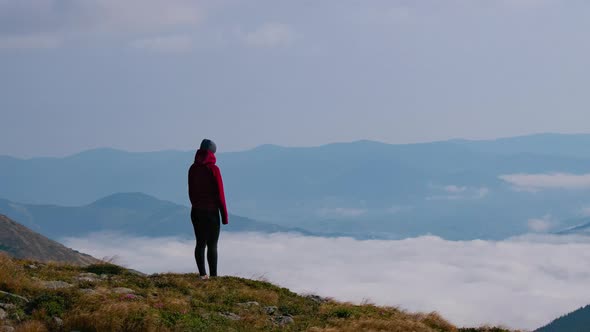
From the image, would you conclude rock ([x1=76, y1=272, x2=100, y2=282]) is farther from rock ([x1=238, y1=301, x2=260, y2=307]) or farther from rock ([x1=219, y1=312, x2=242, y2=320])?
rock ([x1=219, y1=312, x2=242, y2=320])

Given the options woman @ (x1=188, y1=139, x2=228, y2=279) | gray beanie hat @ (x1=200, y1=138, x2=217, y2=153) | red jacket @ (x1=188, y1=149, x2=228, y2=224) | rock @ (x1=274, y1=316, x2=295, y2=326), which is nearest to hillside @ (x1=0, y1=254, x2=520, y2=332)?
rock @ (x1=274, y1=316, x2=295, y2=326)

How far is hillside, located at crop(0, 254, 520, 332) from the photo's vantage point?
11.8 metres

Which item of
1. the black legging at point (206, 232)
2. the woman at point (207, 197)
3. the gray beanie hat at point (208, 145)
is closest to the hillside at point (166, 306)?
the black legging at point (206, 232)

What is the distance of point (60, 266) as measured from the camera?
18.9 m

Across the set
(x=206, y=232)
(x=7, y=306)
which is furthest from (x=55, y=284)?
(x=206, y=232)

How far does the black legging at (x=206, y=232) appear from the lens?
17.6 m

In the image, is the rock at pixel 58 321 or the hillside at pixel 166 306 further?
the hillside at pixel 166 306

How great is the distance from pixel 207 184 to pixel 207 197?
0.36 metres

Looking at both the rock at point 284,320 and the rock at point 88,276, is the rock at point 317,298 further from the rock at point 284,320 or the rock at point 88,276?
the rock at point 88,276

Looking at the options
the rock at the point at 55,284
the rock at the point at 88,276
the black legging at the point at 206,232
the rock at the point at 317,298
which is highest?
the black legging at the point at 206,232

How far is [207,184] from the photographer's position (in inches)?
695

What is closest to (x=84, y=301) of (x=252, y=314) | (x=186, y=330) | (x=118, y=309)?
(x=118, y=309)

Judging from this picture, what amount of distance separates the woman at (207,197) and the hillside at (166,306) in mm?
1155

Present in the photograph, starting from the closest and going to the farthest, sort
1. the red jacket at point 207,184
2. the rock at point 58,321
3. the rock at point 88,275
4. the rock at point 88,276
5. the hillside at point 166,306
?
the rock at point 58,321 < the hillside at point 166,306 < the rock at point 88,276 < the rock at point 88,275 < the red jacket at point 207,184
